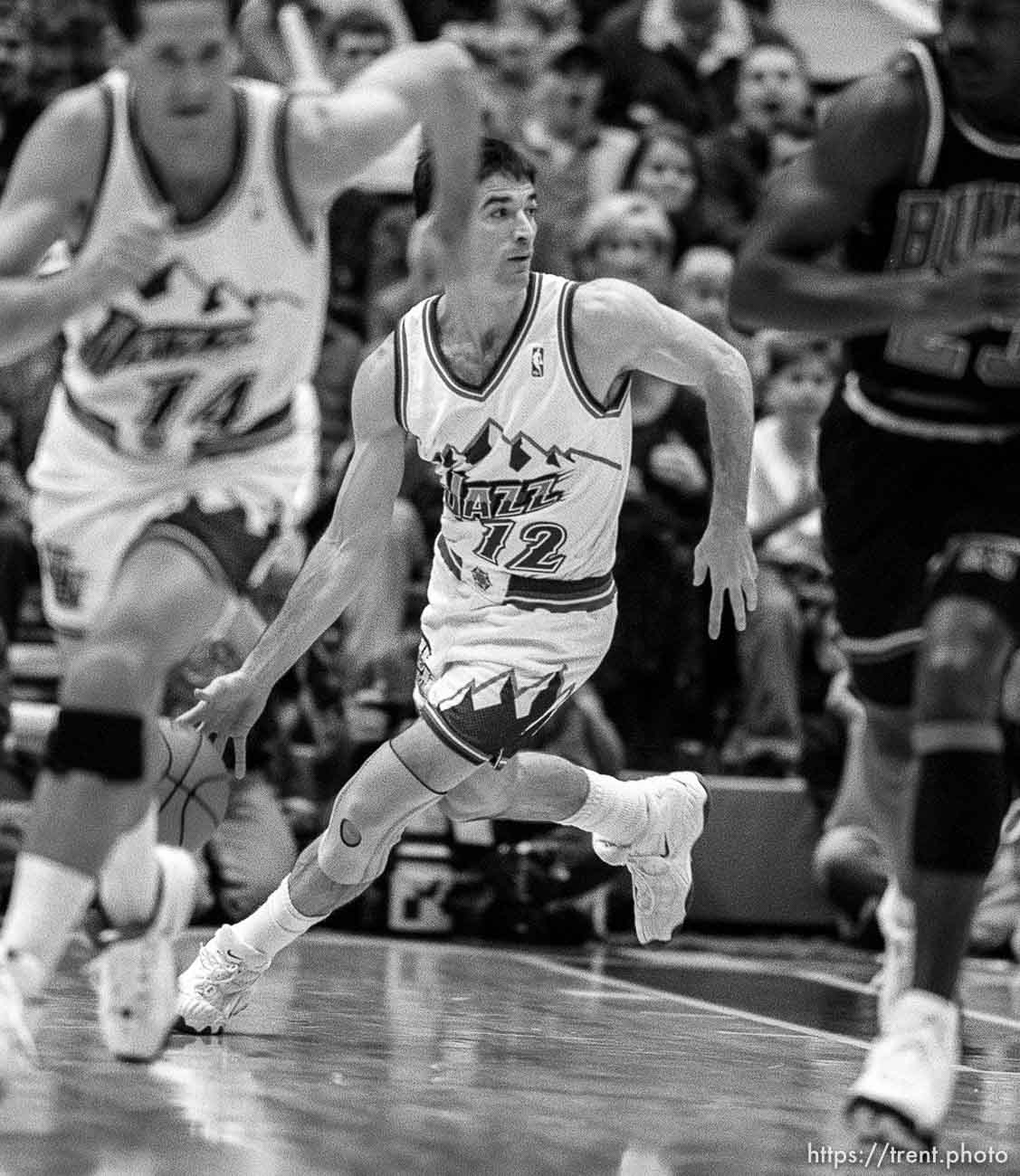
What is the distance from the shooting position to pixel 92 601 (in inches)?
188

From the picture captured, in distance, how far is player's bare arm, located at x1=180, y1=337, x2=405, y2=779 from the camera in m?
5.34

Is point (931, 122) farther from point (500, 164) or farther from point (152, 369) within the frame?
point (500, 164)

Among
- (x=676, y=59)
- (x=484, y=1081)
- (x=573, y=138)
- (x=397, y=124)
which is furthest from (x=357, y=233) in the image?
(x=484, y=1081)

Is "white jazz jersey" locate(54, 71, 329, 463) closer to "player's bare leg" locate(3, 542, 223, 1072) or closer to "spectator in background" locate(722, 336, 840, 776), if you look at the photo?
"player's bare leg" locate(3, 542, 223, 1072)

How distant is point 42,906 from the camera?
420cm

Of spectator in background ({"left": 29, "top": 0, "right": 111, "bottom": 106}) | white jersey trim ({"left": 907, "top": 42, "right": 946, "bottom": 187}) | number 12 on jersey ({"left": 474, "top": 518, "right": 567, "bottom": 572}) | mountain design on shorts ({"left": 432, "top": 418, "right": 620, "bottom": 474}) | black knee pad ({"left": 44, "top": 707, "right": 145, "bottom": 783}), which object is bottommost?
black knee pad ({"left": 44, "top": 707, "right": 145, "bottom": 783})

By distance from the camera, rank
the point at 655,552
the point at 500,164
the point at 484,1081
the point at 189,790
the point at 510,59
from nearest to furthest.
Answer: the point at 484,1081, the point at 500,164, the point at 189,790, the point at 655,552, the point at 510,59

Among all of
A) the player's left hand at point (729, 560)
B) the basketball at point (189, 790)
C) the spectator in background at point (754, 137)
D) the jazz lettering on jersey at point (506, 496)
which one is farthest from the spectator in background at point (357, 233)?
the player's left hand at point (729, 560)

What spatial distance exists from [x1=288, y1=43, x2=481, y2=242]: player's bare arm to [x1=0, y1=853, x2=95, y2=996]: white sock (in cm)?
140

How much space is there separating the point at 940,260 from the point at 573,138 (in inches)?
314

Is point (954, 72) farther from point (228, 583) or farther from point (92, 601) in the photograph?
point (92, 601)

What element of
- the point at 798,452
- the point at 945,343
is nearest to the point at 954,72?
the point at 945,343

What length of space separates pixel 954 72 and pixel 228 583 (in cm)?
168

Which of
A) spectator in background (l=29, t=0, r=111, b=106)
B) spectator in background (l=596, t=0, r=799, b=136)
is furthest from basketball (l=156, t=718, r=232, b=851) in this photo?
spectator in background (l=596, t=0, r=799, b=136)
